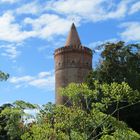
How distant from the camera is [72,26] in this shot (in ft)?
203

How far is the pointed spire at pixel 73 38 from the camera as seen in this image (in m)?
59.8

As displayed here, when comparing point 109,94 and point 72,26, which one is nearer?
point 109,94

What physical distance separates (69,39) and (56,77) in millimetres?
5748

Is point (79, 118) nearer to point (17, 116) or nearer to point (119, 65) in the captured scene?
point (17, 116)

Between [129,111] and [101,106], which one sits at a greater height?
[129,111]

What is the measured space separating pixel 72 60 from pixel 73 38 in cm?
321

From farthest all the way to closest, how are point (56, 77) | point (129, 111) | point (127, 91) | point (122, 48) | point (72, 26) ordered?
point (72, 26), point (56, 77), point (122, 48), point (129, 111), point (127, 91)

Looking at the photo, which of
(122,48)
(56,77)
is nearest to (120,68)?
(122,48)

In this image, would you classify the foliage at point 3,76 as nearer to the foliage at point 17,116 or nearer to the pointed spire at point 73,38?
the foliage at point 17,116

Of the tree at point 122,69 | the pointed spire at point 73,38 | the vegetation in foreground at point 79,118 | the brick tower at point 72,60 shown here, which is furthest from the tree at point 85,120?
the pointed spire at point 73,38

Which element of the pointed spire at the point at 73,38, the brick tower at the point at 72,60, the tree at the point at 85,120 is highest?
the pointed spire at the point at 73,38

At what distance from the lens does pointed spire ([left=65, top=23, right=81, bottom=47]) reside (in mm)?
59844

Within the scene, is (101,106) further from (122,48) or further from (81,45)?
(81,45)

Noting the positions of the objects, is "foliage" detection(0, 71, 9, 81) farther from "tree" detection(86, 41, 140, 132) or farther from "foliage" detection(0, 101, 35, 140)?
"tree" detection(86, 41, 140, 132)
